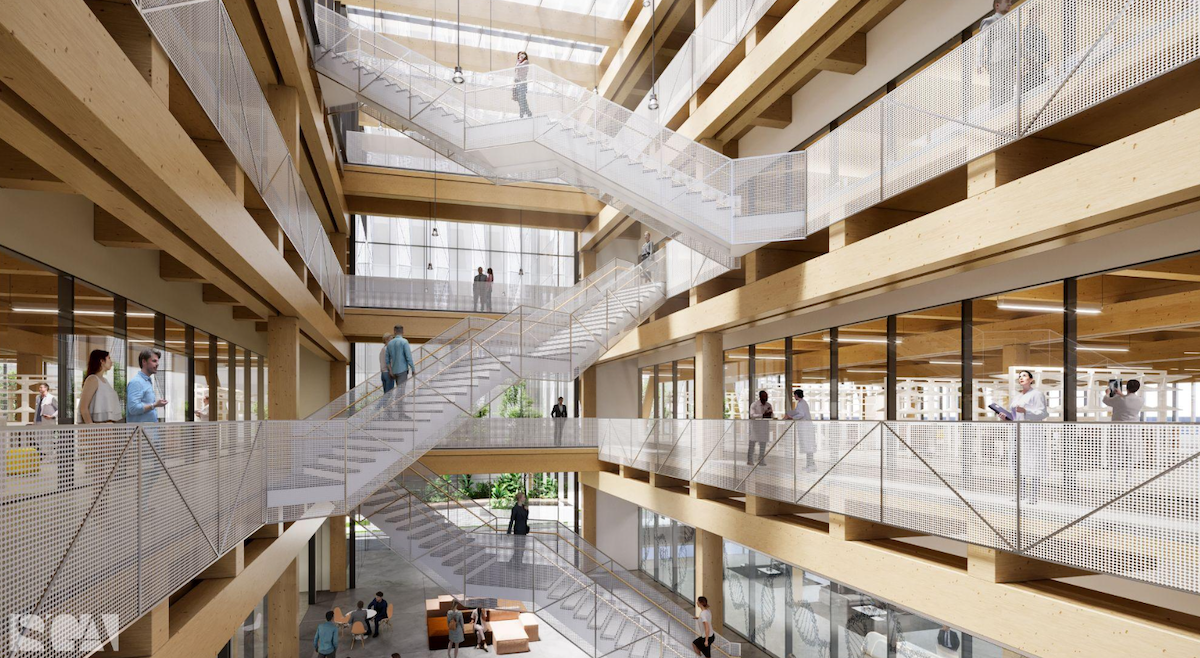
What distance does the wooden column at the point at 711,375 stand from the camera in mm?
17797

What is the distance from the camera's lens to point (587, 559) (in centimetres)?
1767

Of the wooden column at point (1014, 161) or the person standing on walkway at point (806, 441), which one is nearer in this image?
the wooden column at point (1014, 161)

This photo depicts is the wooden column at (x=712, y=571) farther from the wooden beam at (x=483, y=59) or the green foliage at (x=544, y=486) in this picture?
the green foliage at (x=544, y=486)

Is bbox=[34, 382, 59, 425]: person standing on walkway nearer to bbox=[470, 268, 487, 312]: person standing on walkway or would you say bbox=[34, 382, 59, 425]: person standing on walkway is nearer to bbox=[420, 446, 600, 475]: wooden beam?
bbox=[420, 446, 600, 475]: wooden beam

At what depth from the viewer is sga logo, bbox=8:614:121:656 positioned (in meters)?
4.06

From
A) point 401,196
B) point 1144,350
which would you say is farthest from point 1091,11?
point 401,196

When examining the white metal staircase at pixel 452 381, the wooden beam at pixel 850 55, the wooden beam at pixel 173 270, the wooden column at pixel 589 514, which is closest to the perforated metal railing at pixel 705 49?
the wooden beam at pixel 850 55

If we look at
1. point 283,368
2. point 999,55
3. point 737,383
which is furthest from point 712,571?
point 999,55

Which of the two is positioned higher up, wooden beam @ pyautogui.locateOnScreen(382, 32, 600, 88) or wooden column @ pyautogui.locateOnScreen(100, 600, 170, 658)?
wooden beam @ pyautogui.locateOnScreen(382, 32, 600, 88)

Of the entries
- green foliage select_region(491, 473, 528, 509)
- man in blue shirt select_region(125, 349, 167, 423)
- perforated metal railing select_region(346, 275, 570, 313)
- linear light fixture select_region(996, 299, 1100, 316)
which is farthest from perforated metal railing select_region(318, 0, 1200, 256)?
green foliage select_region(491, 473, 528, 509)

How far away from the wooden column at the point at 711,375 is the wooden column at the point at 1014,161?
8918 mm

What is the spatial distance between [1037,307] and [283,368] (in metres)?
12.8

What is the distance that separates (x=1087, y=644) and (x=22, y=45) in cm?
965

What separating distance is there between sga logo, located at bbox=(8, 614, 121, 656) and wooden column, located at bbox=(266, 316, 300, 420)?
9.49 meters
